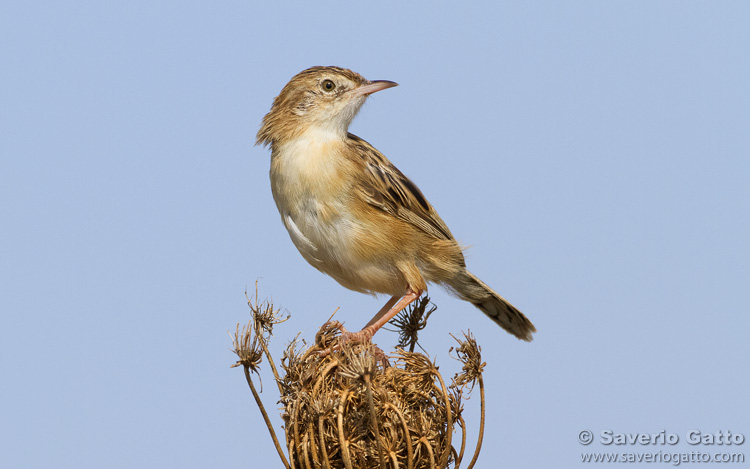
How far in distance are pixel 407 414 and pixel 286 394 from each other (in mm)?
832

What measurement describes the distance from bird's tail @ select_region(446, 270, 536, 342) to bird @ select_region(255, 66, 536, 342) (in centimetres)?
2

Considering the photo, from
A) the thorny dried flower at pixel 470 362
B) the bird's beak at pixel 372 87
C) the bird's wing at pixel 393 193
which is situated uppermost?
the bird's beak at pixel 372 87

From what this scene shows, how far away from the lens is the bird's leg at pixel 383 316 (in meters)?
5.66

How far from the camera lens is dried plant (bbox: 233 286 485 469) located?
4.80m

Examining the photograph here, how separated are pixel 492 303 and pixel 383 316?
1.36 meters

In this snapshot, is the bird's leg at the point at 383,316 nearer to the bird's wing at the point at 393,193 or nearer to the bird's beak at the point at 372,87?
the bird's wing at the point at 393,193

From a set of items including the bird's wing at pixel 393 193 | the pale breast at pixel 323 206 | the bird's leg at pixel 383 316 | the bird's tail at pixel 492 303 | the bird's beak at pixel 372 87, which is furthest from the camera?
the bird's tail at pixel 492 303

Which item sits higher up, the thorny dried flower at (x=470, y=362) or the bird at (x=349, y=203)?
the bird at (x=349, y=203)

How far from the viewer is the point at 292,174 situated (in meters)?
6.31

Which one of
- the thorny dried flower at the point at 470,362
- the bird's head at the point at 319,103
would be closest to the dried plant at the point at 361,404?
the thorny dried flower at the point at 470,362

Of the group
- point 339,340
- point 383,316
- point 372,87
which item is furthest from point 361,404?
point 372,87

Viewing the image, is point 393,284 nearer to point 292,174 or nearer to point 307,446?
point 292,174

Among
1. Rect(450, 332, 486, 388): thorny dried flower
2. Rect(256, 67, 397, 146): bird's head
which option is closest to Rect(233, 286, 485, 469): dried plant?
Rect(450, 332, 486, 388): thorny dried flower

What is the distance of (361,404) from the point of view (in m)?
4.94
